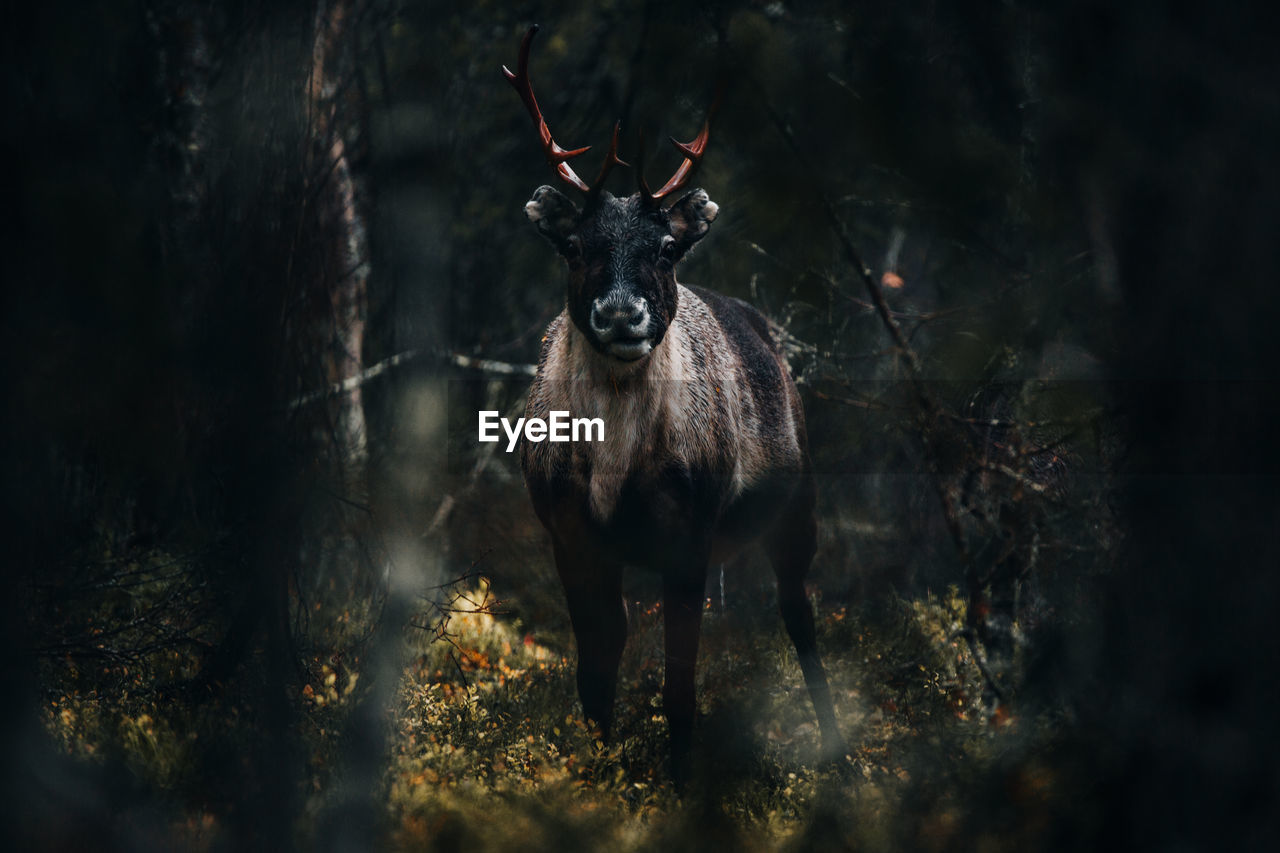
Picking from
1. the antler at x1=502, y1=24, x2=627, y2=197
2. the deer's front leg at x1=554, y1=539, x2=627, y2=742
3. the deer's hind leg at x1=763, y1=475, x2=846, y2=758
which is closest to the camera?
the antler at x1=502, y1=24, x2=627, y2=197

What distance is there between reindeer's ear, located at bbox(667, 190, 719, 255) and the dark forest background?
0.34 meters

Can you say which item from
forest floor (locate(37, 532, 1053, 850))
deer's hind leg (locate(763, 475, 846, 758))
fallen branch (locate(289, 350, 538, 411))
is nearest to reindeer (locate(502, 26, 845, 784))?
forest floor (locate(37, 532, 1053, 850))

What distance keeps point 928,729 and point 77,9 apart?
15.2 feet

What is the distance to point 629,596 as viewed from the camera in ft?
22.3

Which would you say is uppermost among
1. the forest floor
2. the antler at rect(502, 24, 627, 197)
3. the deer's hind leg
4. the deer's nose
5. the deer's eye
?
the antler at rect(502, 24, 627, 197)

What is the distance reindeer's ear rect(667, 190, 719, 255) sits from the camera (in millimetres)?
4969

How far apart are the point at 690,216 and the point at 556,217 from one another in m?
0.65

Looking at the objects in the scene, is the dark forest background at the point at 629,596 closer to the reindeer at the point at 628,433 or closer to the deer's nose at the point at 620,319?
the reindeer at the point at 628,433

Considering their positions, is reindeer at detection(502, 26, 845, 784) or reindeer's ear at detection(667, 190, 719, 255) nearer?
reindeer at detection(502, 26, 845, 784)

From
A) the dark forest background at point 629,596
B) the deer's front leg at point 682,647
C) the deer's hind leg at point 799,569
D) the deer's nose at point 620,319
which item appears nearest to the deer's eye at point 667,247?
the deer's nose at point 620,319

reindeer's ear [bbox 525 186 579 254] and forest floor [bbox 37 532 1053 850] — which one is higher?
reindeer's ear [bbox 525 186 579 254]

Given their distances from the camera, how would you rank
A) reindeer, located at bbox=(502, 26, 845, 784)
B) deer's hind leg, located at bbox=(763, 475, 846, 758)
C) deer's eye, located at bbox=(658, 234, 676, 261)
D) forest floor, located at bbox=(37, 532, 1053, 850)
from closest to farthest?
forest floor, located at bbox=(37, 532, 1053, 850), reindeer, located at bbox=(502, 26, 845, 784), deer's eye, located at bbox=(658, 234, 676, 261), deer's hind leg, located at bbox=(763, 475, 846, 758)

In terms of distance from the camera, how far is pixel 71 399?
116 inches

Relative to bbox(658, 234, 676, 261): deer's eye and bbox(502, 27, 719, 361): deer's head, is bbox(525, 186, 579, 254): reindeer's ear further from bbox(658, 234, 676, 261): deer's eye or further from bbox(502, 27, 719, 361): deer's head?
bbox(658, 234, 676, 261): deer's eye
